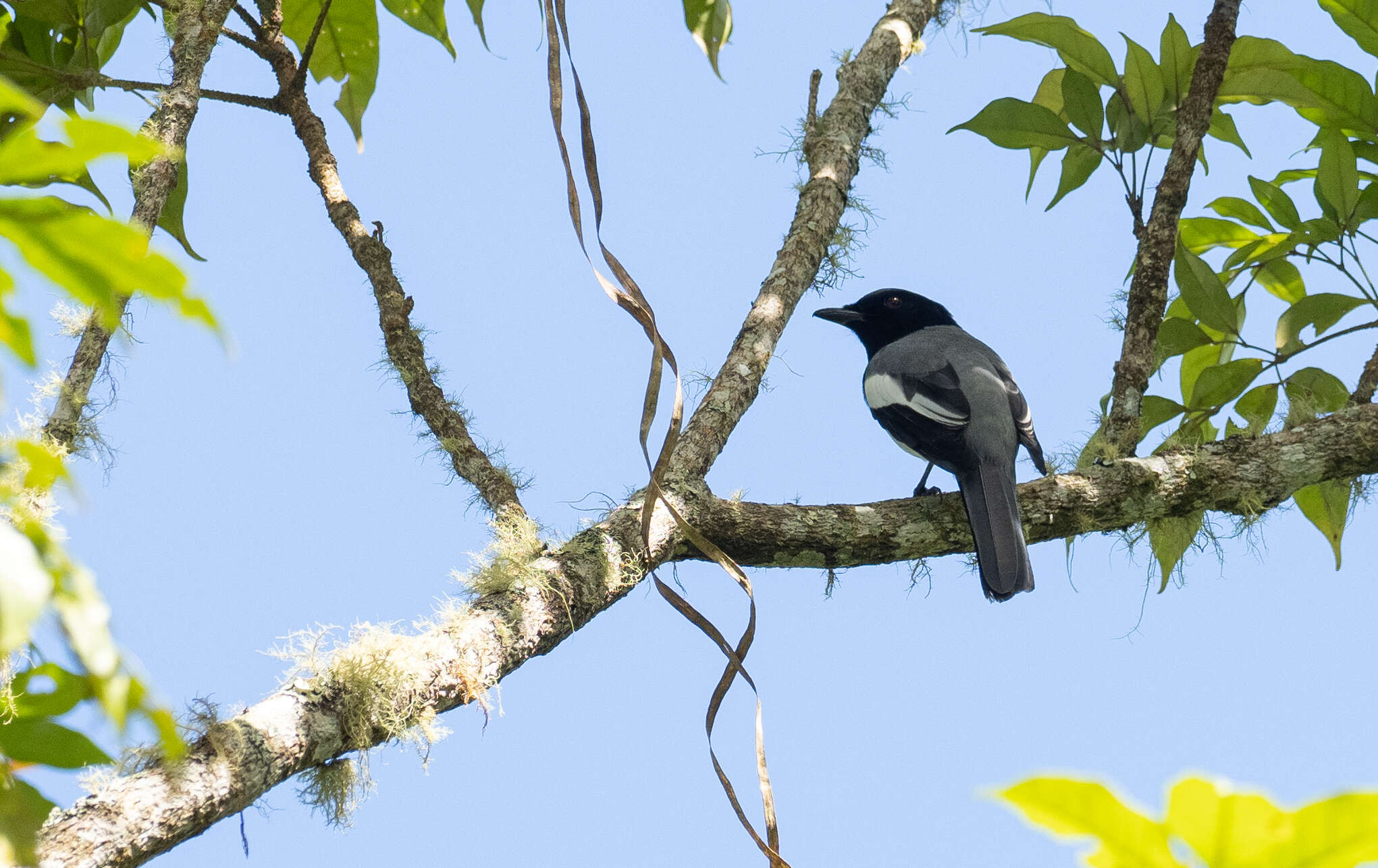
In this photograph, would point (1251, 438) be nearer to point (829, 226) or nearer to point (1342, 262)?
point (1342, 262)

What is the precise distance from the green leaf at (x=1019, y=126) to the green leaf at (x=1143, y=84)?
0.20 m

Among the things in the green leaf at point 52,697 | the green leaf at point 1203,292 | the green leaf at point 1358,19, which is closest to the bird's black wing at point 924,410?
the green leaf at point 1203,292

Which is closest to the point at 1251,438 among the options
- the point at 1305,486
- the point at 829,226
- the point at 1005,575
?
the point at 1305,486

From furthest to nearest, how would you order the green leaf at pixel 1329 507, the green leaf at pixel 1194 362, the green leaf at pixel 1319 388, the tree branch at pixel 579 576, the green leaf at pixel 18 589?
the green leaf at pixel 1194 362
the green leaf at pixel 1319 388
the green leaf at pixel 1329 507
the tree branch at pixel 579 576
the green leaf at pixel 18 589

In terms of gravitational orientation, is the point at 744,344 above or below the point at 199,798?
above

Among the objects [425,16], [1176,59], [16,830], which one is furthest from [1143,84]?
[16,830]

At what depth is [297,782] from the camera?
1.95 metres

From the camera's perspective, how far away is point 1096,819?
0.56 meters

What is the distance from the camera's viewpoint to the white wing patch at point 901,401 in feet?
11.3

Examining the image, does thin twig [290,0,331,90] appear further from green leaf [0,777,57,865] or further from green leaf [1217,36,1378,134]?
green leaf [0,777,57,865]

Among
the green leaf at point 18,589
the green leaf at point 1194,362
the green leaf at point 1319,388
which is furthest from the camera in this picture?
the green leaf at point 1194,362

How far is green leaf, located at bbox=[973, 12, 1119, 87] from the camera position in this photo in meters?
3.13

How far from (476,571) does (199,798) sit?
83 centimetres

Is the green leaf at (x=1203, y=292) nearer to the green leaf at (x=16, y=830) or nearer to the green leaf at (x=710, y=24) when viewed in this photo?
the green leaf at (x=710, y=24)
